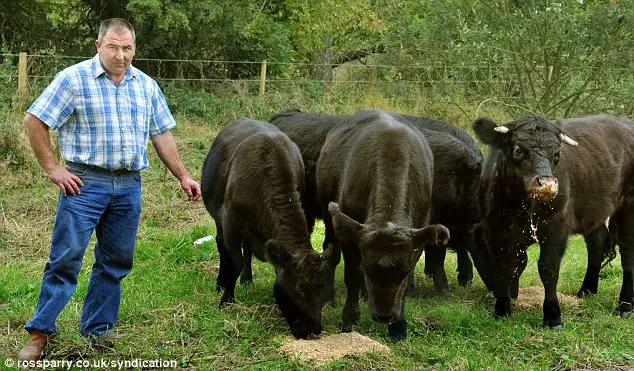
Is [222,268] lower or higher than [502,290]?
lower

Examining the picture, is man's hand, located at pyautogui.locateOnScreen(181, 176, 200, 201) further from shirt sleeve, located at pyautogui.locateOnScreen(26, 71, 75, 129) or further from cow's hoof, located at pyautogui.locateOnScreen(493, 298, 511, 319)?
cow's hoof, located at pyautogui.locateOnScreen(493, 298, 511, 319)

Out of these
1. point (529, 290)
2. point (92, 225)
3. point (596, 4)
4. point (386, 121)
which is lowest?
point (529, 290)

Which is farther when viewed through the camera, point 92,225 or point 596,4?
point 596,4

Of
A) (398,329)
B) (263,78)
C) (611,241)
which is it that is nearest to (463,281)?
(611,241)

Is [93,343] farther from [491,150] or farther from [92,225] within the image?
[491,150]

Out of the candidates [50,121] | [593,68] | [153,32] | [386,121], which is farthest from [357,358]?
[153,32]

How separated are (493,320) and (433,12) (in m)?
9.04

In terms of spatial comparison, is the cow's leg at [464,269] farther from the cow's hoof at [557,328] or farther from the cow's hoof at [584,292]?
the cow's hoof at [557,328]

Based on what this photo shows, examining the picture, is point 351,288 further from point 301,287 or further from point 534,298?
point 534,298

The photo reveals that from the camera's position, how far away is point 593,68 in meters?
14.4

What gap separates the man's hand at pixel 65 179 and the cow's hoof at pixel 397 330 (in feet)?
9.86

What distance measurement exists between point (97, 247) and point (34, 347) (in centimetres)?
92

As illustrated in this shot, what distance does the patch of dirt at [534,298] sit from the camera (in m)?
8.61

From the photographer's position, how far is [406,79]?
19.8 m
